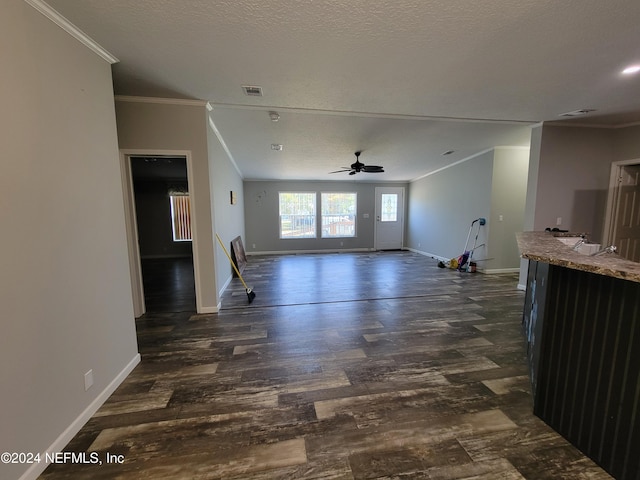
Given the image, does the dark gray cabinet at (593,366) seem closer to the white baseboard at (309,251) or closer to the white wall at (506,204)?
the white wall at (506,204)

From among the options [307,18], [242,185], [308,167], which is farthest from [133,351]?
[242,185]

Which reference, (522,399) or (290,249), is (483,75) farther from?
(290,249)

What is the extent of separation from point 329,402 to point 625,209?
5.44 metres

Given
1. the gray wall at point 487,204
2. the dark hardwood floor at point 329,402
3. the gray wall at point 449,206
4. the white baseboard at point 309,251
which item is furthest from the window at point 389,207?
the dark hardwood floor at point 329,402

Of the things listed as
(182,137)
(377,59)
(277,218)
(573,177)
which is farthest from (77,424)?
(277,218)

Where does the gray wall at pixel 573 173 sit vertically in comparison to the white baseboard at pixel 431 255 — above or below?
above

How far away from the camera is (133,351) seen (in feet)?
7.22

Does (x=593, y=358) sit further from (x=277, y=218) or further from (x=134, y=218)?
(x=277, y=218)

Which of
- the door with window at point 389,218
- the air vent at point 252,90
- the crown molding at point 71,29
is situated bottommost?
the door with window at point 389,218

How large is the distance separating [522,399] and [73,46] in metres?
3.95

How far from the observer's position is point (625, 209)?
3.91 m

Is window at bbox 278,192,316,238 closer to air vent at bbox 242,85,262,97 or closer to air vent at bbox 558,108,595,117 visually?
air vent at bbox 242,85,262,97

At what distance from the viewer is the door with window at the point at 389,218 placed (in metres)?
8.55

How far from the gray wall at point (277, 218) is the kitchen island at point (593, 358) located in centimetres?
689
